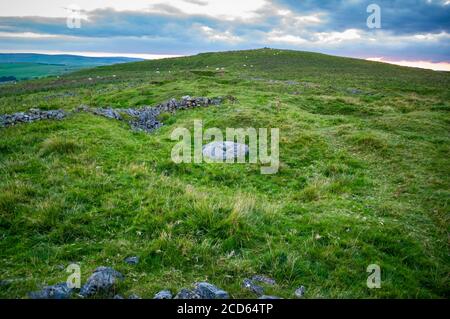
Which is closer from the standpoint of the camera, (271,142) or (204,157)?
(204,157)

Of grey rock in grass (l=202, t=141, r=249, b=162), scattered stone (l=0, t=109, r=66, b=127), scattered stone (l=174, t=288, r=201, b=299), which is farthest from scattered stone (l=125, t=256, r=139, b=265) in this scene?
scattered stone (l=0, t=109, r=66, b=127)

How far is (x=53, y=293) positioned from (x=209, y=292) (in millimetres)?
2634

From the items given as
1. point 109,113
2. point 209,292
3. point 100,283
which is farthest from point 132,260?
point 109,113

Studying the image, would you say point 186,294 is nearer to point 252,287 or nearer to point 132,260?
point 252,287

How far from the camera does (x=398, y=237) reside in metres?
8.13

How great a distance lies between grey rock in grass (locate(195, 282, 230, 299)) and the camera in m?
5.78

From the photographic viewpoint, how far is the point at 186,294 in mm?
5762

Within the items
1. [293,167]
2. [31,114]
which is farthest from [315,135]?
[31,114]
